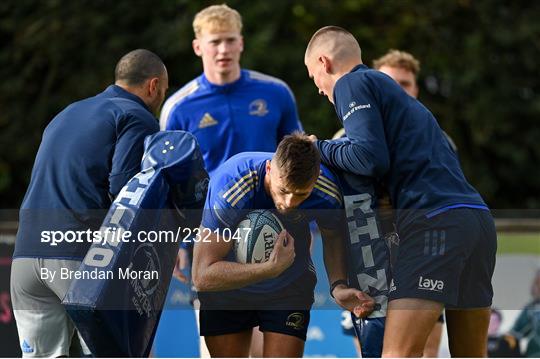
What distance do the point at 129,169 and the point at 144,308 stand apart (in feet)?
2.16

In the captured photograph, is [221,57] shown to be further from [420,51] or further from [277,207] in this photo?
[420,51]

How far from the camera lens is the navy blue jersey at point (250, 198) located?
207 inches

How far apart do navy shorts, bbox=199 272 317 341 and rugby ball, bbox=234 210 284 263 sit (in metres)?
0.30

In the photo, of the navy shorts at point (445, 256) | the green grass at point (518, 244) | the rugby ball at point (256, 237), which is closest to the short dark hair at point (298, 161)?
the rugby ball at point (256, 237)

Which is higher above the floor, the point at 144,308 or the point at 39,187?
the point at 39,187

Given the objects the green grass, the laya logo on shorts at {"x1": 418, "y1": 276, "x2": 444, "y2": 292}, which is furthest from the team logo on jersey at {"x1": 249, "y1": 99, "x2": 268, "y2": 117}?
the laya logo on shorts at {"x1": 418, "y1": 276, "x2": 444, "y2": 292}

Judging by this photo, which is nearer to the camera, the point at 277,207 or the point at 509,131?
the point at 277,207

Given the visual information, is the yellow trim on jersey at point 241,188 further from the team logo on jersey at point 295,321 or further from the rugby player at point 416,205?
the team logo on jersey at point 295,321

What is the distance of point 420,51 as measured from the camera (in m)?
13.8

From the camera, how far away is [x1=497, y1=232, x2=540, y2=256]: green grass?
8586mm

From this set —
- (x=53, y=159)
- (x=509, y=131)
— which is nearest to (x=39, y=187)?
(x=53, y=159)

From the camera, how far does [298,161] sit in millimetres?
4965

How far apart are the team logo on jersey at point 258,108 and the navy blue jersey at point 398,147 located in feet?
7.17

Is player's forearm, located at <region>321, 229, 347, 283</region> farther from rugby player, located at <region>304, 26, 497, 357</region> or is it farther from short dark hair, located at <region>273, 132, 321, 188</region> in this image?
short dark hair, located at <region>273, 132, 321, 188</region>
